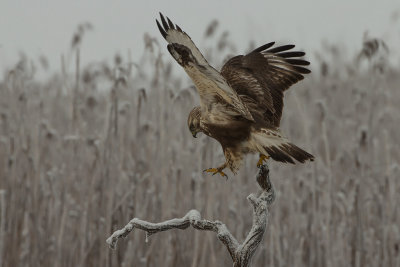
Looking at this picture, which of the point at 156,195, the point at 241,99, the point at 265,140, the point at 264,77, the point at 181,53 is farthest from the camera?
the point at 156,195

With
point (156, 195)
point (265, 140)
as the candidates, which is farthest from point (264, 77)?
point (156, 195)

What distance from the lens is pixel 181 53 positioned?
1.10m

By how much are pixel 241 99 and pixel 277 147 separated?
0.83 ft

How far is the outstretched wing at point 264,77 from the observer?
1465 mm

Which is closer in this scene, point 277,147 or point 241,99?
point 277,147

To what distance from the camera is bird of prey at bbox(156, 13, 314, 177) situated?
1.11m

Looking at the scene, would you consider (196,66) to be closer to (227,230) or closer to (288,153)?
(288,153)

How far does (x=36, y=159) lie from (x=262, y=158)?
182 cm

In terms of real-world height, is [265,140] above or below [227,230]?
above

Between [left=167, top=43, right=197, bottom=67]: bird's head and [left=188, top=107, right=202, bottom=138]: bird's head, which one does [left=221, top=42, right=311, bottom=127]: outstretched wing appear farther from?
[left=167, top=43, right=197, bottom=67]: bird's head

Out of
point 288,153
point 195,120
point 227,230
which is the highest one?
point 195,120

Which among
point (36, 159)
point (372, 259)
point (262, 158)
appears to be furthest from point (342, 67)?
point (262, 158)

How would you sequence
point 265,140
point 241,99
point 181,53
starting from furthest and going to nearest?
point 241,99 → point 265,140 → point 181,53

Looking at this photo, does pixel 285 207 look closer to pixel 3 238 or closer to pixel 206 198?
pixel 206 198
